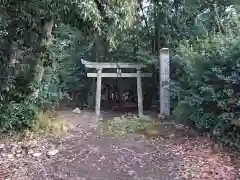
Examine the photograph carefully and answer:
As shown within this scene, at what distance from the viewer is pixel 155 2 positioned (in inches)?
324

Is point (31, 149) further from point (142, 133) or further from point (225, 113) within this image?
point (225, 113)

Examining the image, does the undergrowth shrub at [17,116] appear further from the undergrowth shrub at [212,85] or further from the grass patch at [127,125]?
the undergrowth shrub at [212,85]

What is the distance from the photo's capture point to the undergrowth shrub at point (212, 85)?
501 centimetres

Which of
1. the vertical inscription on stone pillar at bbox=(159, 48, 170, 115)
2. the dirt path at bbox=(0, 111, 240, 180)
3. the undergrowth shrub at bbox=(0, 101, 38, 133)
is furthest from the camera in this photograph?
the vertical inscription on stone pillar at bbox=(159, 48, 170, 115)

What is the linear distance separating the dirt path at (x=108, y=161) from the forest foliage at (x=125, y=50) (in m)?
0.82

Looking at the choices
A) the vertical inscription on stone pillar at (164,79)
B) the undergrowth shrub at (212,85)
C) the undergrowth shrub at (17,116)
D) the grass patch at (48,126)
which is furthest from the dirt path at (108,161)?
the vertical inscription on stone pillar at (164,79)

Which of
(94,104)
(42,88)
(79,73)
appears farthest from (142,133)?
(79,73)

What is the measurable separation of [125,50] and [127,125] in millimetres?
2695

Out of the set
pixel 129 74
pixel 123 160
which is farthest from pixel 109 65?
pixel 123 160

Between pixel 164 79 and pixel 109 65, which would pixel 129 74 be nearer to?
pixel 109 65

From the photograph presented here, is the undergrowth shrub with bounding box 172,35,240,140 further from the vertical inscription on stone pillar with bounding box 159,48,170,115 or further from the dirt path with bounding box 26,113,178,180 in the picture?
the vertical inscription on stone pillar with bounding box 159,48,170,115

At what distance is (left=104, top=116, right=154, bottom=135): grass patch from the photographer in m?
5.93

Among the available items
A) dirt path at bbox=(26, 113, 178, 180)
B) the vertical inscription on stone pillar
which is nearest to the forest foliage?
the vertical inscription on stone pillar

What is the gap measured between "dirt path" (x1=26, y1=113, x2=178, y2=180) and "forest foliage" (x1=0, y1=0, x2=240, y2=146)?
2.70 feet
